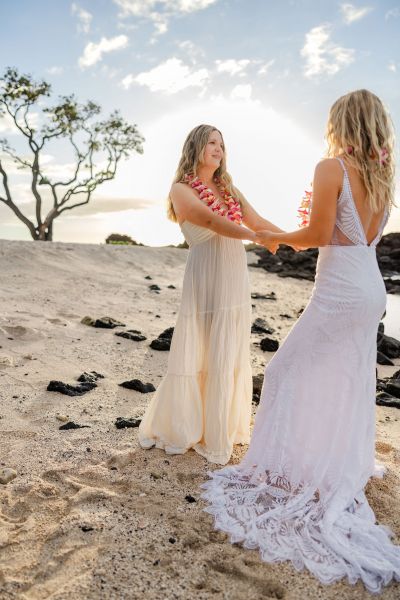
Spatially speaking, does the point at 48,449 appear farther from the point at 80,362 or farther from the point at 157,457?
the point at 80,362

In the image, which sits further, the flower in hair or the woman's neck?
the woman's neck

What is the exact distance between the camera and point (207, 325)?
15.1ft

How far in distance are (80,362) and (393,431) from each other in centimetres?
396

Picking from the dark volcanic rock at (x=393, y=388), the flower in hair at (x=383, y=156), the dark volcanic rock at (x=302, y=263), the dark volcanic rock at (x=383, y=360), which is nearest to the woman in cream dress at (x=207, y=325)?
the flower in hair at (x=383, y=156)

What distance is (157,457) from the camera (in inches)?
179

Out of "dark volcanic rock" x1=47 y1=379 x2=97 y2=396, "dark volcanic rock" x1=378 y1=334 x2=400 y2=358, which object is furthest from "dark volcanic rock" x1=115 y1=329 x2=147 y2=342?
"dark volcanic rock" x1=378 y1=334 x2=400 y2=358

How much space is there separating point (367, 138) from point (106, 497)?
292cm

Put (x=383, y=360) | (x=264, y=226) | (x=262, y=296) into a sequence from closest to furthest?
1. (x=264, y=226)
2. (x=383, y=360)
3. (x=262, y=296)

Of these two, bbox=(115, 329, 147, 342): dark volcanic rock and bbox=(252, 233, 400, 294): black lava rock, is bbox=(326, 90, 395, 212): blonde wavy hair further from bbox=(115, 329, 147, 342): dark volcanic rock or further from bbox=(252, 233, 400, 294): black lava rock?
bbox=(252, 233, 400, 294): black lava rock

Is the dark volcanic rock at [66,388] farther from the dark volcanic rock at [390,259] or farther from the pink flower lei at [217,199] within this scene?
the dark volcanic rock at [390,259]

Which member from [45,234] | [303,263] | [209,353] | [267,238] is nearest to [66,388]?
[209,353]

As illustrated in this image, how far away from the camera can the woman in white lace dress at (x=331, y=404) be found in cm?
334

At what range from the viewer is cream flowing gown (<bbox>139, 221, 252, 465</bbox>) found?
177 inches

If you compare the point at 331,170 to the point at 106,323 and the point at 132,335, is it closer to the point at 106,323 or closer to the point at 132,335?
the point at 132,335
